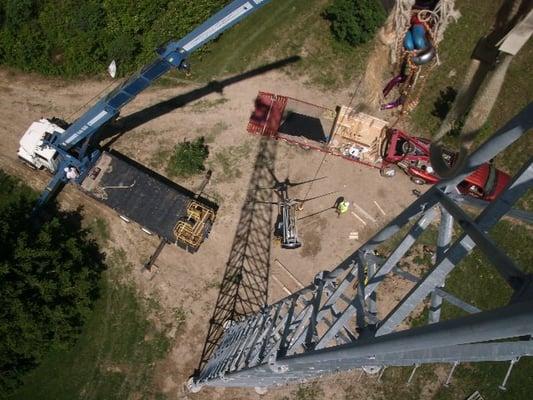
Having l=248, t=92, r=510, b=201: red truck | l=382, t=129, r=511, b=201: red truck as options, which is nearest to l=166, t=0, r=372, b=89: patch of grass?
l=248, t=92, r=510, b=201: red truck

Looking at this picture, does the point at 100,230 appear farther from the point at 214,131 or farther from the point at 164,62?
the point at 164,62

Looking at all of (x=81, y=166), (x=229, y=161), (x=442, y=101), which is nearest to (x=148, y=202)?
(x=81, y=166)

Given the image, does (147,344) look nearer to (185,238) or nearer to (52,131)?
(185,238)

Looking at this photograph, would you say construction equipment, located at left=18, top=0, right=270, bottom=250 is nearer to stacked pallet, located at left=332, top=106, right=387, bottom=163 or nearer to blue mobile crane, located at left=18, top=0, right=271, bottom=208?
blue mobile crane, located at left=18, top=0, right=271, bottom=208

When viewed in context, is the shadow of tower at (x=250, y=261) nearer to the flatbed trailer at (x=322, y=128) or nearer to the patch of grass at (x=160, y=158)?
the flatbed trailer at (x=322, y=128)

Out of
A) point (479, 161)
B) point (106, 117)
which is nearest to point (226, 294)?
point (106, 117)

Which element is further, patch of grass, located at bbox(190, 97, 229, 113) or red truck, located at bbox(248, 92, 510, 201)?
patch of grass, located at bbox(190, 97, 229, 113)
